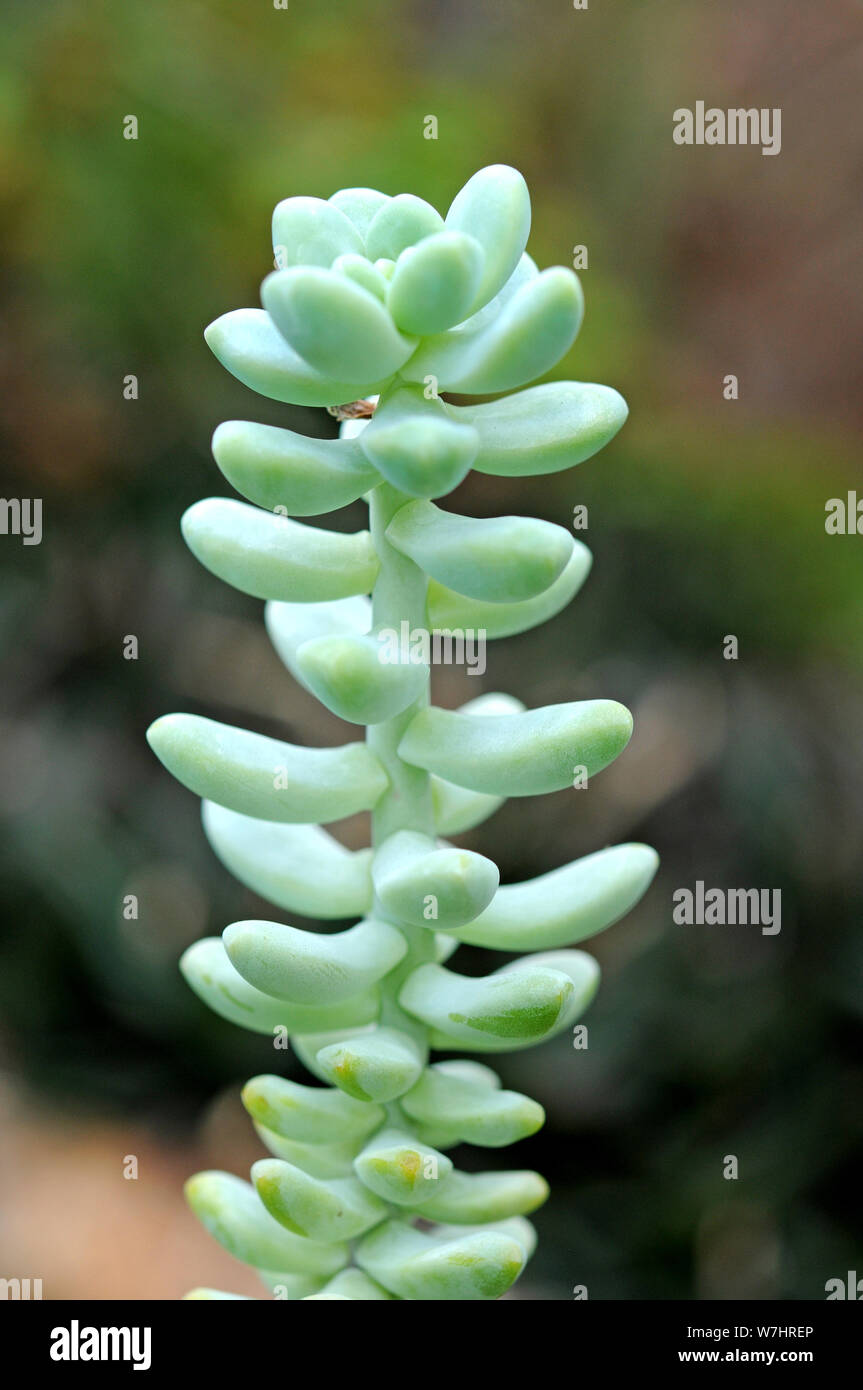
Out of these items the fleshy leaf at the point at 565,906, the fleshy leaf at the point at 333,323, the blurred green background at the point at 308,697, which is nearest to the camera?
the fleshy leaf at the point at 333,323

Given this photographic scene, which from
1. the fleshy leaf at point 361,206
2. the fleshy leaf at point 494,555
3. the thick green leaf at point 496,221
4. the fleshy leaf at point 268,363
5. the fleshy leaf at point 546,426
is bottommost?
the fleshy leaf at point 494,555

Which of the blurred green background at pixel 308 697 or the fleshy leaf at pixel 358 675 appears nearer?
the fleshy leaf at pixel 358 675

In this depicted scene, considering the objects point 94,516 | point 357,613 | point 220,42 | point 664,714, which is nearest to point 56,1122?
point 94,516

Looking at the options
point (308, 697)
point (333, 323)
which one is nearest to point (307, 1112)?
point (333, 323)

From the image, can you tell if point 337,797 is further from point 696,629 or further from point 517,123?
point 517,123

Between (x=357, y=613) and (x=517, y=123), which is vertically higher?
(x=517, y=123)

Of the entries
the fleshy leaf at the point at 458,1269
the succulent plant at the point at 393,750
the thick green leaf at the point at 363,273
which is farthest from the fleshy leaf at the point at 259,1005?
the thick green leaf at the point at 363,273

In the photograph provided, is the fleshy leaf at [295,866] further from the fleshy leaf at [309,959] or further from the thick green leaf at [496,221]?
the thick green leaf at [496,221]

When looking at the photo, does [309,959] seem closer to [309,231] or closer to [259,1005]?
[259,1005]
